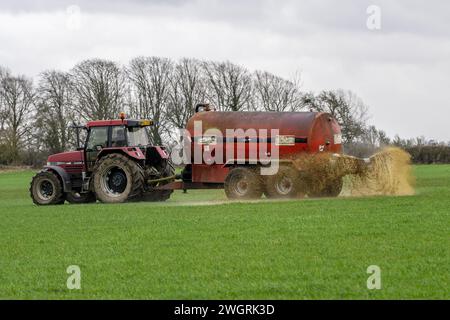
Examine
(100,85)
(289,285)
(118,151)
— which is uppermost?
(100,85)

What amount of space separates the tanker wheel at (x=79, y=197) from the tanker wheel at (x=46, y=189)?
0.56 metres

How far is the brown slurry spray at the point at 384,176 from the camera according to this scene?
79.9 feet

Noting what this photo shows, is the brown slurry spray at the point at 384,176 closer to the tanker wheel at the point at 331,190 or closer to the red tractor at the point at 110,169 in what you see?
the tanker wheel at the point at 331,190

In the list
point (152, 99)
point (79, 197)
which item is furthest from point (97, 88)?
point (79, 197)

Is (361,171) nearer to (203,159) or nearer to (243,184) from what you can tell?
(243,184)

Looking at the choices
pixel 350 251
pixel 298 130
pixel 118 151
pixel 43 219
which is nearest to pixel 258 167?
pixel 298 130

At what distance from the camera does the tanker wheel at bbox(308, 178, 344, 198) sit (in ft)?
83.7

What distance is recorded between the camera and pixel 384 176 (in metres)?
24.5

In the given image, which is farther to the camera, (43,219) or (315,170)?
(315,170)

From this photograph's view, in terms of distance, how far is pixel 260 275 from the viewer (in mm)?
10445

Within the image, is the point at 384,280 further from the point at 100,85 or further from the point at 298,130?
the point at 100,85

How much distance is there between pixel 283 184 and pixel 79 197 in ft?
24.2

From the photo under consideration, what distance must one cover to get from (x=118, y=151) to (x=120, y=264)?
14235 millimetres

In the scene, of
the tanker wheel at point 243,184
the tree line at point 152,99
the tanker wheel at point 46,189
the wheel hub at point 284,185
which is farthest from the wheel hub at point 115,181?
the tree line at point 152,99
